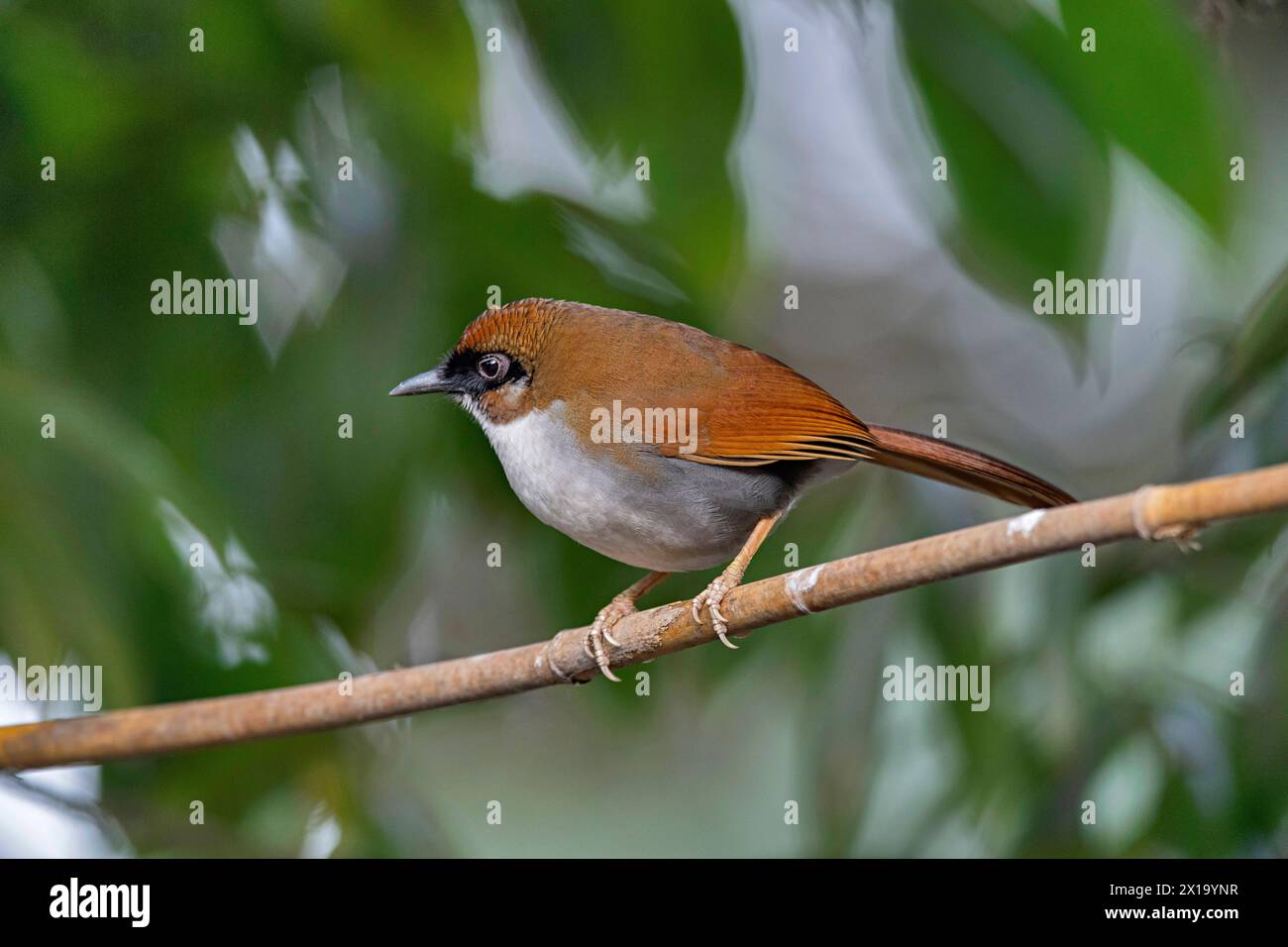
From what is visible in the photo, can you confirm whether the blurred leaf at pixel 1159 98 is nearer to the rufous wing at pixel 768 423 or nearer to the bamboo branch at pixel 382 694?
the rufous wing at pixel 768 423

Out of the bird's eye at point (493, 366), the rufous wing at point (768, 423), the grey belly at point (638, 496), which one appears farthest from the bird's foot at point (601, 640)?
the bird's eye at point (493, 366)

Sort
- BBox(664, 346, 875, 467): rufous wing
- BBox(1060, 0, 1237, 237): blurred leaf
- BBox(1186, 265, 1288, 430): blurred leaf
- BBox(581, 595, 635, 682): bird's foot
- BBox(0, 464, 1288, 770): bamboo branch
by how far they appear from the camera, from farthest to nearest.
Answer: BBox(1186, 265, 1288, 430): blurred leaf, BBox(664, 346, 875, 467): rufous wing, BBox(581, 595, 635, 682): bird's foot, BBox(1060, 0, 1237, 237): blurred leaf, BBox(0, 464, 1288, 770): bamboo branch

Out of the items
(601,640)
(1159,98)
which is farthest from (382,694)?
(1159,98)

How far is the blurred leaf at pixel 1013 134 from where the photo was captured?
8.32ft

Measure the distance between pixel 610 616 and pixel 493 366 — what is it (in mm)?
562

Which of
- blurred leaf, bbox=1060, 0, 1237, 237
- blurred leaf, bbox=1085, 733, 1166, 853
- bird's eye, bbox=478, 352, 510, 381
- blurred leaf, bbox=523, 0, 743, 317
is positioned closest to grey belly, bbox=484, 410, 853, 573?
bird's eye, bbox=478, 352, 510, 381

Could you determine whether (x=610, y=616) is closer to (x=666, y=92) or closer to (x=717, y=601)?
(x=717, y=601)

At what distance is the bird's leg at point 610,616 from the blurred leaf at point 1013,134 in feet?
3.26

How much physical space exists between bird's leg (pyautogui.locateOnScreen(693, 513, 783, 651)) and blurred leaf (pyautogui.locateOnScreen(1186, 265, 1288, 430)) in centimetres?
104

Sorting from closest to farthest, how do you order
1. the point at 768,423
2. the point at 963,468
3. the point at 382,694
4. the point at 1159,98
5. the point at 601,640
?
the point at 382,694 → the point at 1159,98 → the point at 601,640 → the point at 963,468 → the point at 768,423

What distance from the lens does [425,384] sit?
2.73 meters

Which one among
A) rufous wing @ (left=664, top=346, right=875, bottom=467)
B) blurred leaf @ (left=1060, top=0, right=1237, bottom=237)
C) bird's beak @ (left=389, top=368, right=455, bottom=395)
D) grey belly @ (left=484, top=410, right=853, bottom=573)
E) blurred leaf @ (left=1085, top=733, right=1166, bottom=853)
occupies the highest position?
blurred leaf @ (left=1060, top=0, right=1237, bottom=237)

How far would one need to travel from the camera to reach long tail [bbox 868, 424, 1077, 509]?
2619 mm

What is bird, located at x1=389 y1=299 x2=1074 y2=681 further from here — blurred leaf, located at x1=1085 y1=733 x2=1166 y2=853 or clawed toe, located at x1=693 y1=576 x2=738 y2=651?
blurred leaf, located at x1=1085 y1=733 x2=1166 y2=853
